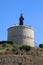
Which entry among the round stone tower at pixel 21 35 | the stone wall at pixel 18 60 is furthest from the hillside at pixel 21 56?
the round stone tower at pixel 21 35

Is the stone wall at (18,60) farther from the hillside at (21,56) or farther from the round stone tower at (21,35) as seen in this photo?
the round stone tower at (21,35)

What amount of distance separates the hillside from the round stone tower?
533 centimetres

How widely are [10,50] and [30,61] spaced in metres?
3.24

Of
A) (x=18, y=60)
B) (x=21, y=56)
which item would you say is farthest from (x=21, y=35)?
(x=18, y=60)

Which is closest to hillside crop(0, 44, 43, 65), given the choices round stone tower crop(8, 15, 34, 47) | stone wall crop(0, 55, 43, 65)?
stone wall crop(0, 55, 43, 65)

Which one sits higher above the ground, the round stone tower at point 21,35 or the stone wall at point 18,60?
the round stone tower at point 21,35

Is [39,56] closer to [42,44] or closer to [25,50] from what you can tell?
[25,50]

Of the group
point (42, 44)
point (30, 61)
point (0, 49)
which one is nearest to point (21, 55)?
point (30, 61)

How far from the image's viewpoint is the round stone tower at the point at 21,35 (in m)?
35.9

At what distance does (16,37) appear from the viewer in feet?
118

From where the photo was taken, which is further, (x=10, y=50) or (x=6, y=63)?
(x=10, y=50)

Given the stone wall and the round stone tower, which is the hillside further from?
the round stone tower

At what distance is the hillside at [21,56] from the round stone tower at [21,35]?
210 inches

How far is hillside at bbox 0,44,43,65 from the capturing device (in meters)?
27.4
